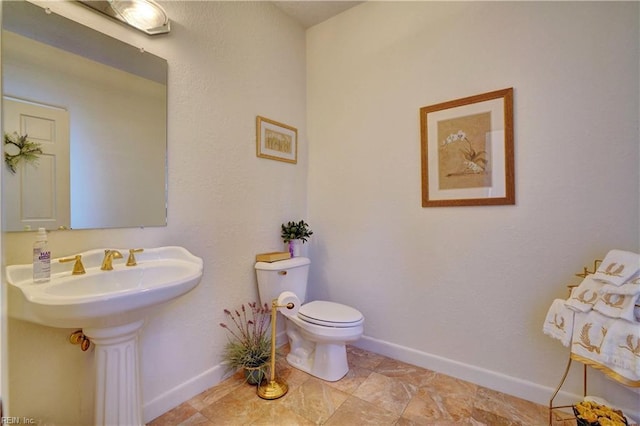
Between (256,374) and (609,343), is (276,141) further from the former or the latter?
(609,343)

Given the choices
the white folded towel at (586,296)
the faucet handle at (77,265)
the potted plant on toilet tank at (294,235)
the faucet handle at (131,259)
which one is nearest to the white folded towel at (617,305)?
the white folded towel at (586,296)

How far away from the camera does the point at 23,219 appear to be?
1053 mm

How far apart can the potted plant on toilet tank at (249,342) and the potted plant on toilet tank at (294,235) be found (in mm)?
461

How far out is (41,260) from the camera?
101 cm

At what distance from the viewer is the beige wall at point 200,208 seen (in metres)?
1.13

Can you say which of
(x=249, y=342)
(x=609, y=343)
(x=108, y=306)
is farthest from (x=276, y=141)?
(x=609, y=343)

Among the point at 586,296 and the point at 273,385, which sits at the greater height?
the point at 586,296

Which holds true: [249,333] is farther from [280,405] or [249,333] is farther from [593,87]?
[593,87]

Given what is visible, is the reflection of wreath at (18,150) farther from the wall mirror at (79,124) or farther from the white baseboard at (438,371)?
the white baseboard at (438,371)

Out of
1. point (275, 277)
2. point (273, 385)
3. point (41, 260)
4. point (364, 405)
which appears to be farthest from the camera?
point (275, 277)

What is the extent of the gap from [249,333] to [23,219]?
133 cm

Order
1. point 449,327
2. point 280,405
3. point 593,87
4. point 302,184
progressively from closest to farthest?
point 593,87 → point 280,405 → point 449,327 → point 302,184

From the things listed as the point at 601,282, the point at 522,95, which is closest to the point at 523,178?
the point at 522,95

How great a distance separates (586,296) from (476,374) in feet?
2.64
